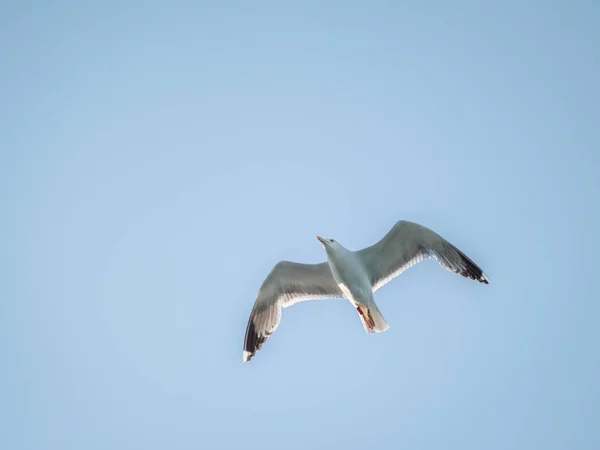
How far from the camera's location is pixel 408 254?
415 inches

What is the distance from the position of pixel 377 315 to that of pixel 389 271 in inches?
33.0

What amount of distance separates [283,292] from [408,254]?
81.5 inches

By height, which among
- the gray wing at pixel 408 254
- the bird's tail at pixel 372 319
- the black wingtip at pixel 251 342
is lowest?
the bird's tail at pixel 372 319

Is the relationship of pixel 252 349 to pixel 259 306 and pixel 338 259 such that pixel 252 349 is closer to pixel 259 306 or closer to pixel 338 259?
pixel 259 306

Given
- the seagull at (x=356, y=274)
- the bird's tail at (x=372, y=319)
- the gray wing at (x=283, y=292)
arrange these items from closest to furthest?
the bird's tail at (x=372, y=319)
the seagull at (x=356, y=274)
the gray wing at (x=283, y=292)

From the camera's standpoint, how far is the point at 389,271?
1064 cm

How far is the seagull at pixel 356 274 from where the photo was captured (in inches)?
401

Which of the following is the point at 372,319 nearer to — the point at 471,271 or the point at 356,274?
the point at 356,274

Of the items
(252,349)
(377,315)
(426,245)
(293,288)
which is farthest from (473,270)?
(252,349)

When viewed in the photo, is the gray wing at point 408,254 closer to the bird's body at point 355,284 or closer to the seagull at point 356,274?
the seagull at point 356,274

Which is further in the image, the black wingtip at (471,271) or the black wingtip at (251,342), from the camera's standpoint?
the black wingtip at (251,342)

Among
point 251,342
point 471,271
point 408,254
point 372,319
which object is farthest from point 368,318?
point 251,342

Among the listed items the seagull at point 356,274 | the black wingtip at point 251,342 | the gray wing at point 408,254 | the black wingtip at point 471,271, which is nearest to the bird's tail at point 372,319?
the seagull at point 356,274

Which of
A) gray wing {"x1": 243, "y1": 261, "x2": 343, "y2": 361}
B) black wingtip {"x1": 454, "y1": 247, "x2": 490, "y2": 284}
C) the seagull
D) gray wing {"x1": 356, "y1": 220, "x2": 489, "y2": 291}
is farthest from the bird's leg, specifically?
black wingtip {"x1": 454, "y1": 247, "x2": 490, "y2": 284}
